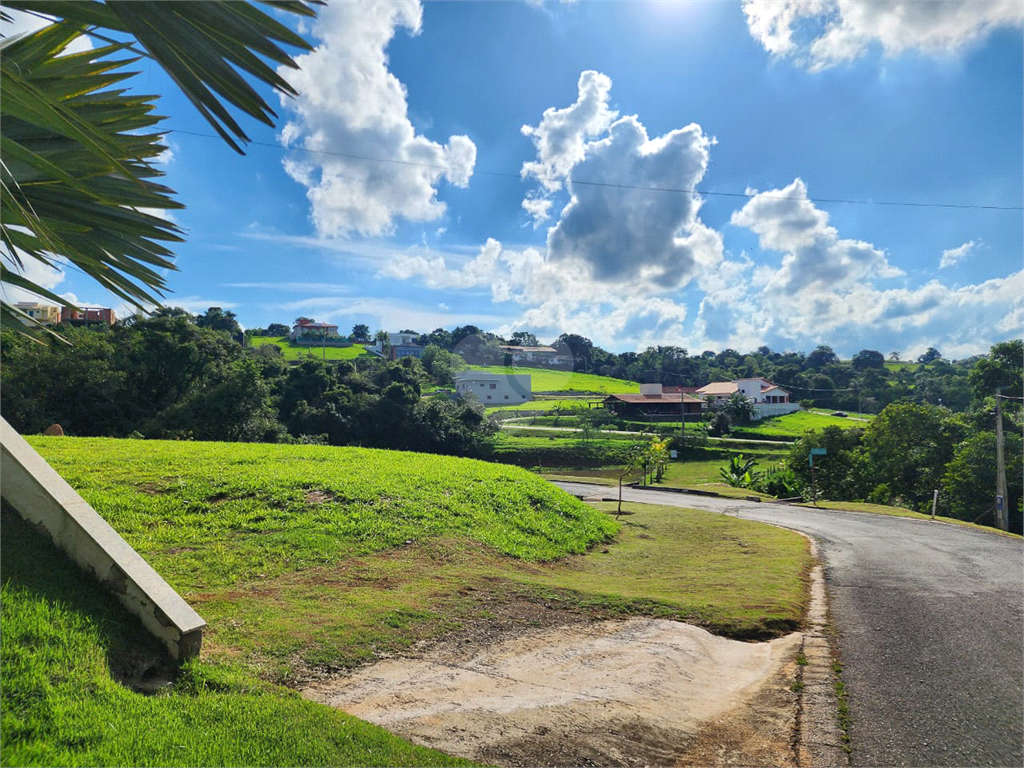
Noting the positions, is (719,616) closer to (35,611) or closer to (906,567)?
(906,567)

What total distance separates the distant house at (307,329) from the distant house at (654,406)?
56515 mm

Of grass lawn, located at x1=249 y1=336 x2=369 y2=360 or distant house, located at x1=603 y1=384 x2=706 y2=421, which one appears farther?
grass lawn, located at x1=249 y1=336 x2=369 y2=360

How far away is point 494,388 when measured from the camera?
217 ft

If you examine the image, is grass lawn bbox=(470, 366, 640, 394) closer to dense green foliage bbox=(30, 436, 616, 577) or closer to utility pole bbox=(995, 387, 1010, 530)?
utility pole bbox=(995, 387, 1010, 530)

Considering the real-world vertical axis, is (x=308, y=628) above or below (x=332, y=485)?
below

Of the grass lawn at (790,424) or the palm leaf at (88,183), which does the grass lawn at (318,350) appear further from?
the palm leaf at (88,183)

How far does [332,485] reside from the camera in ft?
33.4

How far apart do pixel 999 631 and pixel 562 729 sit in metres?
6.02

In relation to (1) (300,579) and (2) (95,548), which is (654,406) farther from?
(2) (95,548)

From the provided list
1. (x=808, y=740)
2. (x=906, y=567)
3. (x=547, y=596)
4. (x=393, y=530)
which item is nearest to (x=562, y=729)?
(x=808, y=740)

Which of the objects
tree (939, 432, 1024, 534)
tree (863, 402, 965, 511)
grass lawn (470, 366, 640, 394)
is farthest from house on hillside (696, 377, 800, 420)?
tree (939, 432, 1024, 534)

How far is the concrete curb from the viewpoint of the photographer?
392 cm

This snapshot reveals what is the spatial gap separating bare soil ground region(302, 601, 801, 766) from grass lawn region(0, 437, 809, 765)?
0.36m

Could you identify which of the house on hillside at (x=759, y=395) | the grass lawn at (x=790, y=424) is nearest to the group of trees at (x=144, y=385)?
the grass lawn at (x=790, y=424)
